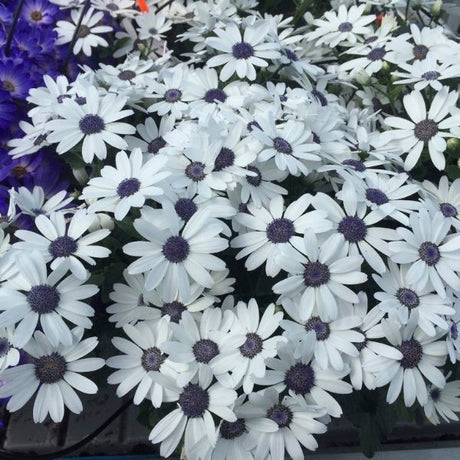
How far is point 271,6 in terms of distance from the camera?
5.42 ft

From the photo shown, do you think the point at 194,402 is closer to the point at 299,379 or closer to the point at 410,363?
the point at 299,379

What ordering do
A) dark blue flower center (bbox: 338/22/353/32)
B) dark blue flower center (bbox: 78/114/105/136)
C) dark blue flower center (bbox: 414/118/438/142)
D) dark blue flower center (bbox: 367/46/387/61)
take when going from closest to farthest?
dark blue flower center (bbox: 78/114/105/136)
dark blue flower center (bbox: 414/118/438/142)
dark blue flower center (bbox: 367/46/387/61)
dark blue flower center (bbox: 338/22/353/32)

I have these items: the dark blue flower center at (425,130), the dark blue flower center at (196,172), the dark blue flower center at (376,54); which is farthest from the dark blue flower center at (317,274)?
the dark blue flower center at (376,54)

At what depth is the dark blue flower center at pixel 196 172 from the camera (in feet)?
2.92

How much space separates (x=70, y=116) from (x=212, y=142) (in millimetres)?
256

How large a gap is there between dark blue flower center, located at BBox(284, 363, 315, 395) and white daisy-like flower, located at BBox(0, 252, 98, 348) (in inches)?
11.0

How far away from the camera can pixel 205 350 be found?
827 mm

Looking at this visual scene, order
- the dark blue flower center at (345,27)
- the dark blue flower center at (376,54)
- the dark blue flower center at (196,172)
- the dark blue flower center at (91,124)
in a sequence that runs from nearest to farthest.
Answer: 1. the dark blue flower center at (196,172)
2. the dark blue flower center at (91,124)
3. the dark blue flower center at (376,54)
4. the dark blue flower center at (345,27)

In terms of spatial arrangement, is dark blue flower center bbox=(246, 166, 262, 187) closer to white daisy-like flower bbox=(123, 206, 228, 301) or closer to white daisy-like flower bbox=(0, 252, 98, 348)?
white daisy-like flower bbox=(123, 206, 228, 301)

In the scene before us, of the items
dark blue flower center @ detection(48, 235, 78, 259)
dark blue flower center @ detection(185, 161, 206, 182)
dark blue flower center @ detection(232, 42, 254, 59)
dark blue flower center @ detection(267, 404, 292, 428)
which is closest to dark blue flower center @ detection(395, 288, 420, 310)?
dark blue flower center @ detection(267, 404, 292, 428)

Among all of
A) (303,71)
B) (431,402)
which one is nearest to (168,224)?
(431,402)

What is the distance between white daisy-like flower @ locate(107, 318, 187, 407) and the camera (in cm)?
85

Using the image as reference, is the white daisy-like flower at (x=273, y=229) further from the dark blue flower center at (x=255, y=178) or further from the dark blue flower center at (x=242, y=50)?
the dark blue flower center at (x=242, y=50)

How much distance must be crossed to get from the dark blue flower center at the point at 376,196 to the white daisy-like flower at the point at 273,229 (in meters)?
0.11
